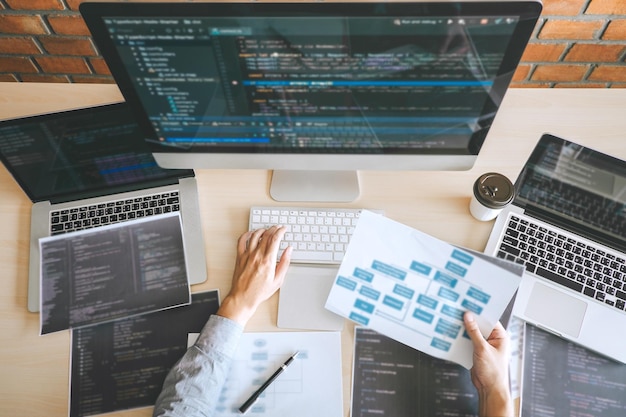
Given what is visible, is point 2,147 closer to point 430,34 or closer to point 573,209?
point 430,34

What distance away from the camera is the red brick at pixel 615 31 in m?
1.39

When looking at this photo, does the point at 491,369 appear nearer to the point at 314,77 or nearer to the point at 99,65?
the point at 314,77

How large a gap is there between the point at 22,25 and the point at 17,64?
0.77 feet

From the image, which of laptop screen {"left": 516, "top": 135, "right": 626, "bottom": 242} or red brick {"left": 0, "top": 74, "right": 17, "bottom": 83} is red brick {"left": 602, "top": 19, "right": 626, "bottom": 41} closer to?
laptop screen {"left": 516, "top": 135, "right": 626, "bottom": 242}

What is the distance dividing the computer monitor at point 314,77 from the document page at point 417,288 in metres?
0.16

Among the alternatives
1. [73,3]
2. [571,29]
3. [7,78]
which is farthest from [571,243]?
[7,78]

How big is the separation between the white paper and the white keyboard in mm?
159

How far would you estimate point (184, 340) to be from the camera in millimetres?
866

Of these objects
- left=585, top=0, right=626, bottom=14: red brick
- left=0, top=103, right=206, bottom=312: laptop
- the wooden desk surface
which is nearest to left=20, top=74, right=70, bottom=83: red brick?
the wooden desk surface

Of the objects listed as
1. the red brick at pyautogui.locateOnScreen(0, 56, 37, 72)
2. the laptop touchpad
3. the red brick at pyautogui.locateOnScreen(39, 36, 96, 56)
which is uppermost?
the red brick at pyautogui.locateOnScreen(39, 36, 96, 56)

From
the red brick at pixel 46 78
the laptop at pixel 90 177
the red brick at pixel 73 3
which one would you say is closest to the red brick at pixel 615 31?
the laptop at pixel 90 177

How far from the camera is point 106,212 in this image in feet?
3.13

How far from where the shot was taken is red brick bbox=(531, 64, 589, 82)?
62.0 inches

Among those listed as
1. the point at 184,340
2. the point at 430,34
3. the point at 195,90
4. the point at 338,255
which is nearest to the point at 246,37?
the point at 195,90
